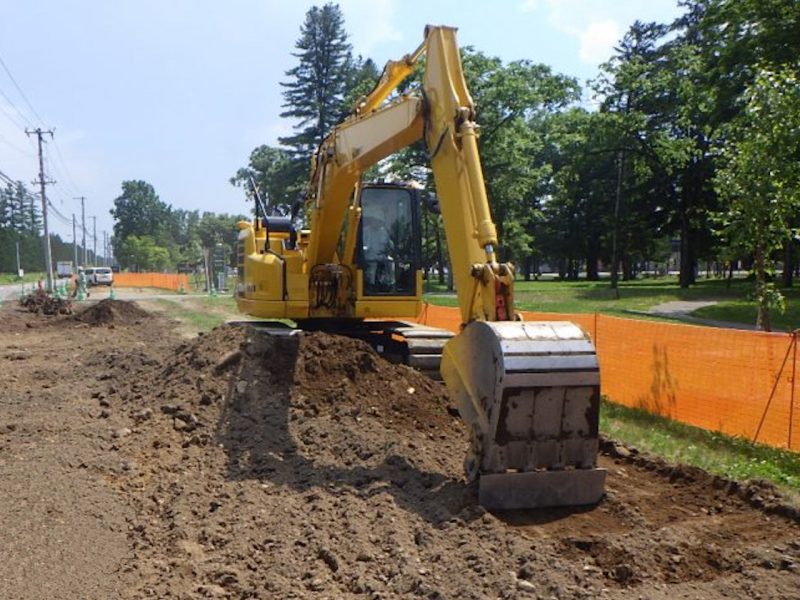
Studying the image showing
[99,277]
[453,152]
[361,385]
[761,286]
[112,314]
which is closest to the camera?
[453,152]

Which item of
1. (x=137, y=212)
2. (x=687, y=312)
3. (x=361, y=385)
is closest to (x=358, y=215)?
(x=361, y=385)

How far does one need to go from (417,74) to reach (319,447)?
2669 centimetres

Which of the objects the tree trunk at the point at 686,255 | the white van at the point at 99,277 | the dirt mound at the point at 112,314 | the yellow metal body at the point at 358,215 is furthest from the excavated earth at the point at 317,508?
the white van at the point at 99,277

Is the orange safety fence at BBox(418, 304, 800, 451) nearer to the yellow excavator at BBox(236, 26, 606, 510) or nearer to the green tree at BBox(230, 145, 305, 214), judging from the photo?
the yellow excavator at BBox(236, 26, 606, 510)

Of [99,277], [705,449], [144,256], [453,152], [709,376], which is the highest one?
[453,152]

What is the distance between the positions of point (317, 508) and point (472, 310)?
1.96m

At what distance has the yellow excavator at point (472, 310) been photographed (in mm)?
5195

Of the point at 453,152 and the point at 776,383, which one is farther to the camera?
the point at 776,383

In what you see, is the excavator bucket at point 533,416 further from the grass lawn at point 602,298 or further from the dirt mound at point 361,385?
the grass lawn at point 602,298

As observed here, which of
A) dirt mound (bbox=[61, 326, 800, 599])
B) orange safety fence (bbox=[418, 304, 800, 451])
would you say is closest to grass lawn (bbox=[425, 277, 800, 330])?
orange safety fence (bbox=[418, 304, 800, 451])

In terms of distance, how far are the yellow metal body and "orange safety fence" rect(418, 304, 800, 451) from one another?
299cm

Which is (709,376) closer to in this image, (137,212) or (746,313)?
(746,313)

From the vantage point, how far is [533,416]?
520 centimetres

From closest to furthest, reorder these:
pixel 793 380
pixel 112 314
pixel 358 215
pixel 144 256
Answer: pixel 793 380 < pixel 358 215 < pixel 112 314 < pixel 144 256
